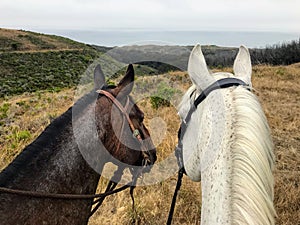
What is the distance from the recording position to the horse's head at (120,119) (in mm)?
2088

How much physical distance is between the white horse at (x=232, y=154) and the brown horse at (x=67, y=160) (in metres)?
0.66

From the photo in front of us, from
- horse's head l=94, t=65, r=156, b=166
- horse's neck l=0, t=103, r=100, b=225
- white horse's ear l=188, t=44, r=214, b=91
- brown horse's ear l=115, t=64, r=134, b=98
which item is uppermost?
white horse's ear l=188, t=44, r=214, b=91

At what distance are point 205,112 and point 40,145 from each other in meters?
1.02

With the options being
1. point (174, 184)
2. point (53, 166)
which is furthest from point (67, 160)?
point (174, 184)

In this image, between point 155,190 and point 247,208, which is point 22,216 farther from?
point 155,190

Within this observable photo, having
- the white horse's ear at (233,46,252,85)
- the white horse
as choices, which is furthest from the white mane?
the white horse's ear at (233,46,252,85)

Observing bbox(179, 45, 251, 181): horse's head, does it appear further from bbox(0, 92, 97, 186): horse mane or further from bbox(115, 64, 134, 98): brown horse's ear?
bbox(0, 92, 97, 186): horse mane

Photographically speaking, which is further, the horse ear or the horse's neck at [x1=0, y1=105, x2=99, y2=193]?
the horse ear

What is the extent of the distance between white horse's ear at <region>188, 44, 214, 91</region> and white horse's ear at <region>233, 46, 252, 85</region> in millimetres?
226

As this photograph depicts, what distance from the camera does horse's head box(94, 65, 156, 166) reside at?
2.09 metres

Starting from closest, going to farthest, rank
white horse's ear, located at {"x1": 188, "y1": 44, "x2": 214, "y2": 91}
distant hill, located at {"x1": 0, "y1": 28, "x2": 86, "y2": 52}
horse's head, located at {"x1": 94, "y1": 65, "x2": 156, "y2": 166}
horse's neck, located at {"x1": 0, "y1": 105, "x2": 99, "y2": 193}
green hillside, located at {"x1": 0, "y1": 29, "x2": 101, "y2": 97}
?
white horse's ear, located at {"x1": 188, "y1": 44, "x2": 214, "y2": 91}
horse's neck, located at {"x1": 0, "y1": 105, "x2": 99, "y2": 193}
horse's head, located at {"x1": 94, "y1": 65, "x2": 156, "y2": 166}
green hillside, located at {"x1": 0, "y1": 29, "x2": 101, "y2": 97}
distant hill, located at {"x1": 0, "y1": 28, "x2": 86, "y2": 52}

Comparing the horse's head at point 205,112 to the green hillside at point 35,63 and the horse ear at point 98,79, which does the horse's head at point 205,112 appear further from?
the green hillside at point 35,63

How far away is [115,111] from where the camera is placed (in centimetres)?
211

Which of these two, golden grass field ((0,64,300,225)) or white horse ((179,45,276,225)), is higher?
white horse ((179,45,276,225))
